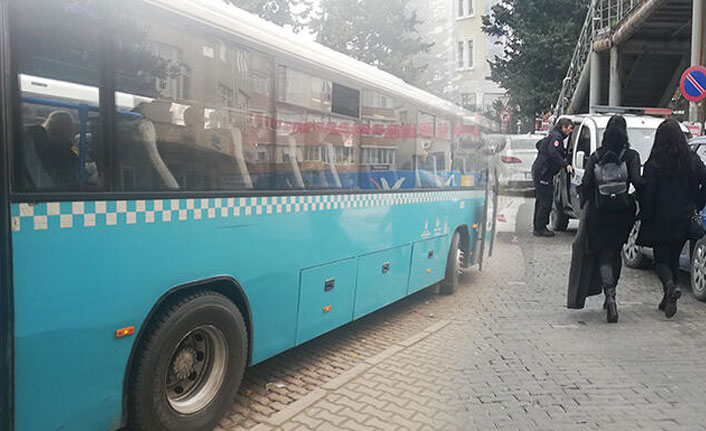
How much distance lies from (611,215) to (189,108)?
4.69m

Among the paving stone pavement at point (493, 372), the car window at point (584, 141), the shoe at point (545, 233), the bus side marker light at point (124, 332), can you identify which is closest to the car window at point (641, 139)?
the car window at point (584, 141)

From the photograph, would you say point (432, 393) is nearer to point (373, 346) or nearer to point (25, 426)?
point (373, 346)

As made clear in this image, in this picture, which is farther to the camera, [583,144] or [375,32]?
[375,32]

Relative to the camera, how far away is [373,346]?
5.92m

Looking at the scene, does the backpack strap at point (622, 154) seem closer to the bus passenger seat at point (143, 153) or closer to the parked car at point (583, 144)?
the parked car at point (583, 144)

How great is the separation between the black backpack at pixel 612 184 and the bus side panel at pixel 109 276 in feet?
11.5

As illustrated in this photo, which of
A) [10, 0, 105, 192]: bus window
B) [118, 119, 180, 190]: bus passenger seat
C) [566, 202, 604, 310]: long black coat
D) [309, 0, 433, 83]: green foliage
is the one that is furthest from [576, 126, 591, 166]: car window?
[309, 0, 433, 83]: green foliage

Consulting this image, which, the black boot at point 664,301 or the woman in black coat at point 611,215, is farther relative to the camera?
the black boot at point 664,301

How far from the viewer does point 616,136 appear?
6.54 meters

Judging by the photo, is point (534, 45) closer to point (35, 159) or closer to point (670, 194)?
point (670, 194)

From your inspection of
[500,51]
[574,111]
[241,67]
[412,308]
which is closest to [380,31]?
[500,51]

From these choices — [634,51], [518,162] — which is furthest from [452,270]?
[634,51]

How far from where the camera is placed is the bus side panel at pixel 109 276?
2.77 meters

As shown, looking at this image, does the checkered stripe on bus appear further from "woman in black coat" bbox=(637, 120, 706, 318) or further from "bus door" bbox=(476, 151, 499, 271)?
"bus door" bbox=(476, 151, 499, 271)
